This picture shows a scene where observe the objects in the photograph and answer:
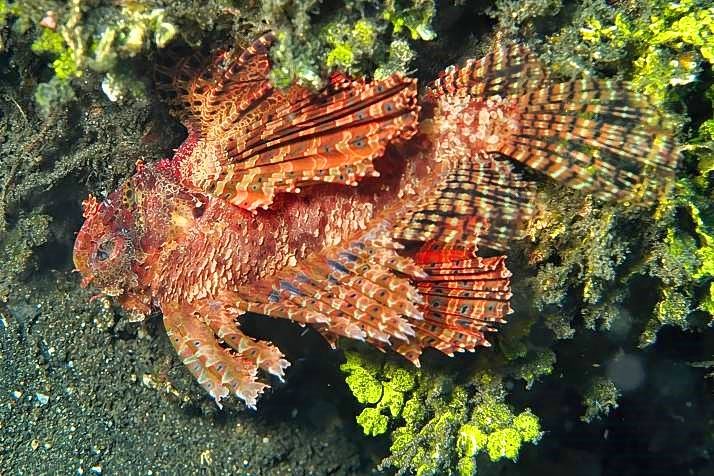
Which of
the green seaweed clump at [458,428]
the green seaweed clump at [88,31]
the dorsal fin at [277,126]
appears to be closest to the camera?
the green seaweed clump at [88,31]

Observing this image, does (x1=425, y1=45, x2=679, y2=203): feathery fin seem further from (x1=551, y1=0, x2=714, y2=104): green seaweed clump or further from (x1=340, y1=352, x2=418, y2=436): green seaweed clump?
(x1=340, y1=352, x2=418, y2=436): green seaweed clump

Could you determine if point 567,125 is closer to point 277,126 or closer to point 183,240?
point 277,126

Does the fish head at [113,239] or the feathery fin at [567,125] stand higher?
the feathery fin at [567,125]

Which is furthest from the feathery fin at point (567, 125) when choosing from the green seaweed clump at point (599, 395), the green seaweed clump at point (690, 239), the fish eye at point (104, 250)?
the fish eye at point (104, 250)

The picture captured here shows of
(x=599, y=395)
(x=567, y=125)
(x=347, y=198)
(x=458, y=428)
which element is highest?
(x=567, y=125)

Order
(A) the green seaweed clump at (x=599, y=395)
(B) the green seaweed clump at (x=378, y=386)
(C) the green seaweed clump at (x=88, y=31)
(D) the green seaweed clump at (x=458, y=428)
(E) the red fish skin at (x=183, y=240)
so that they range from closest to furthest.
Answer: (C) the green seaweed clump at (x=88, y=31) < (E) the red fish skin at (x=183, y=240) < (D) the green seaweed clump at (x=458, y=428) < (B) the green seaweed clump at (x=378, y=386) < (A) the green seaweed clump at (x=599, y=395)

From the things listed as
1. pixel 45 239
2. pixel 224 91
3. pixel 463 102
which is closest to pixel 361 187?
pixel 463 102

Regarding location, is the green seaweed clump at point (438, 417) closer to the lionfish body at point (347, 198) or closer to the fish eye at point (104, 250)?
the lionfish body at point (347, 198)

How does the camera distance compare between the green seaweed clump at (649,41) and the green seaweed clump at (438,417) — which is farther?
the green seaweed clump at (438,417)

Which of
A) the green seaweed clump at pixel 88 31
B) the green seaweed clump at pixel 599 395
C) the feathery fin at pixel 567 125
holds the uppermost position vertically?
the green seaweed clump at pixel 88 31

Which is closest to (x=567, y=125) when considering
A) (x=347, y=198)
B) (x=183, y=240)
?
(x=347, y=198)

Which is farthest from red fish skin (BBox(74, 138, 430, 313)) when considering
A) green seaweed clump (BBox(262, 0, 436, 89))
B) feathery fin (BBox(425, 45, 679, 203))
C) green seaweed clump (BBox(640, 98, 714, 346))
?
green seaweed clump (BBox(640, 98, 714, 346))
